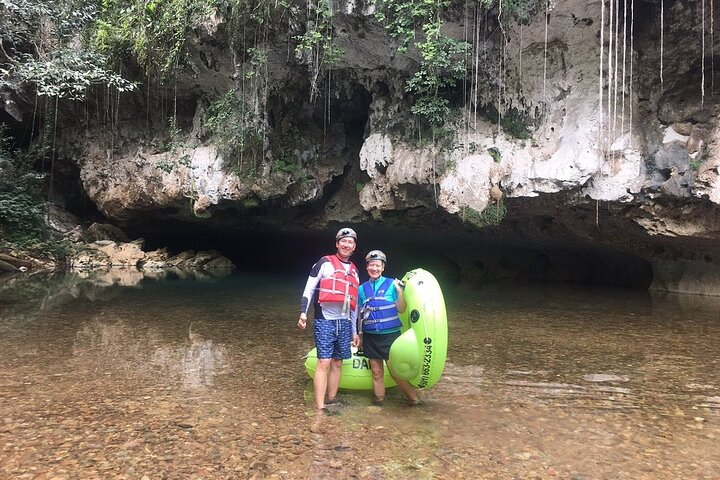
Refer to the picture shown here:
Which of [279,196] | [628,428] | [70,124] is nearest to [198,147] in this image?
[279,196]

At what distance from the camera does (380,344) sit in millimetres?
4270

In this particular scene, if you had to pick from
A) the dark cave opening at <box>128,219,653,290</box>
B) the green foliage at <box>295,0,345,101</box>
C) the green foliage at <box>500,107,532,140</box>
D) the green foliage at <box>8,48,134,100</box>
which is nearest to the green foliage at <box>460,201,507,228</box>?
the green foliage at <box>500,107,532,140</box>

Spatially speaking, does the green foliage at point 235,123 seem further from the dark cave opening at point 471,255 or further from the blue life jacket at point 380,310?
the blue life jacket at point 380,310

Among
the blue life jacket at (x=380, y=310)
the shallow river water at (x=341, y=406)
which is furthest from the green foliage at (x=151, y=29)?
the blue life jacket at (x=380, y=310)

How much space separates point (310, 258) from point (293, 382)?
19431 mm

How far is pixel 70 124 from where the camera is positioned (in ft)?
57.2

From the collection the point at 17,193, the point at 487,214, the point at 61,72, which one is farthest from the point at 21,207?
the point at 487,214

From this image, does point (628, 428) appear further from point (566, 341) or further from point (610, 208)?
point (610, 208)

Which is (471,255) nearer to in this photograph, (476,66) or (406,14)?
(476,66)

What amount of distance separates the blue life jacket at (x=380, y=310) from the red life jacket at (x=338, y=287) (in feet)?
0.42

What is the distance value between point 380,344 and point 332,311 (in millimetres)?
527

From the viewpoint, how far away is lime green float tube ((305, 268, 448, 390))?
154 inches

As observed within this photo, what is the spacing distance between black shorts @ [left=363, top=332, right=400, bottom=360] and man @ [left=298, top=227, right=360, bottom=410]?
19 cm

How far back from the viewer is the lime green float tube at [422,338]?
154 inches
